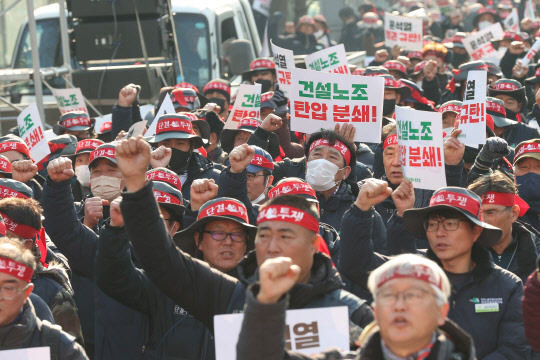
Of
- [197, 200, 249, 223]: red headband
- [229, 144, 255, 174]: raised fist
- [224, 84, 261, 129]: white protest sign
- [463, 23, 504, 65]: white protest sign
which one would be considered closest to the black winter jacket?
[197, 200, 249, 223]: red headband

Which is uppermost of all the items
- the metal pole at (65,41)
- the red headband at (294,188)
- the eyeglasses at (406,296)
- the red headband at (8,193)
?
the metal pole at (65,41)

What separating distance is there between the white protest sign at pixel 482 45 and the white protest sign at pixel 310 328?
467 inches

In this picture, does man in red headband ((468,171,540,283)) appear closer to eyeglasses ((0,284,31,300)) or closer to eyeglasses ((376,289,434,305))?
eyeglasses ((376,289,434,305))

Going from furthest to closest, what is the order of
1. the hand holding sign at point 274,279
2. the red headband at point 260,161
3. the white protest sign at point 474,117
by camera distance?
1. the white protest sign at point 474,117
2. the red headband at point 260,161
3. the hand holding sign at point 274,279

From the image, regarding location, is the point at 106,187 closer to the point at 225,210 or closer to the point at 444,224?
the point at 225,210

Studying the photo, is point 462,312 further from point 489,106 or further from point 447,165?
point 489,106

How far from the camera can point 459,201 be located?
5.25m

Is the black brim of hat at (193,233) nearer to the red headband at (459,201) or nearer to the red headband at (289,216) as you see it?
the red headband at (289,216)

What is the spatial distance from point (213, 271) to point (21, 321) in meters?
0.86

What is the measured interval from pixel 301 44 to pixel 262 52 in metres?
3.62

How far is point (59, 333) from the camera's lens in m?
4.29

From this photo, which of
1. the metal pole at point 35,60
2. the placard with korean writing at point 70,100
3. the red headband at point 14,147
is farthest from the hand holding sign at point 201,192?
the metal pole at point 35,60

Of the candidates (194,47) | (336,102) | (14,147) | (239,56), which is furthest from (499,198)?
(194,47)

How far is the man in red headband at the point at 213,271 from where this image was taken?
413 centimetres
